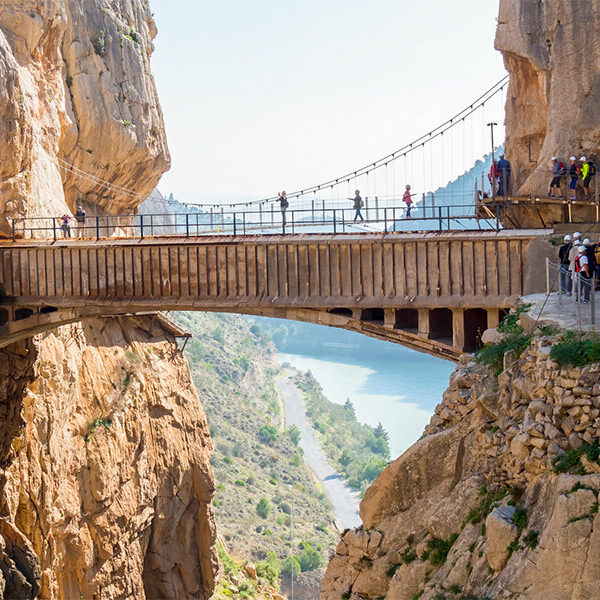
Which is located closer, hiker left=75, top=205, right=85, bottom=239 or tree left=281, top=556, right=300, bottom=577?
hiker left=75, top=205, right=85, bottom=239

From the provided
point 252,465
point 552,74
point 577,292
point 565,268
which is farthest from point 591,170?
point 252,465

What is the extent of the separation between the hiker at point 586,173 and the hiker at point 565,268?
2239mm

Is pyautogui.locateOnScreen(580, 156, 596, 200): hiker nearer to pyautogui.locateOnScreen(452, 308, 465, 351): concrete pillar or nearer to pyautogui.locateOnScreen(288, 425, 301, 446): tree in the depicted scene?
pyautogui.locateOnScreen(452, 308, 465, 351): concrete pillar

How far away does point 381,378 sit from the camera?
132125 millimetres

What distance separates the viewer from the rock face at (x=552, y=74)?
17.8 meters

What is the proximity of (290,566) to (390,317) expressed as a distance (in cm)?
3315

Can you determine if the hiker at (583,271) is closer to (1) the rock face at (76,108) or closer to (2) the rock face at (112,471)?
(1) the rock face at (76,108)

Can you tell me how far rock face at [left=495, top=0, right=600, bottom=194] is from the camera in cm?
1780

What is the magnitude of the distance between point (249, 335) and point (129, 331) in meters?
77.4

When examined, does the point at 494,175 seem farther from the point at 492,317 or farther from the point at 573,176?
the point at 492,317

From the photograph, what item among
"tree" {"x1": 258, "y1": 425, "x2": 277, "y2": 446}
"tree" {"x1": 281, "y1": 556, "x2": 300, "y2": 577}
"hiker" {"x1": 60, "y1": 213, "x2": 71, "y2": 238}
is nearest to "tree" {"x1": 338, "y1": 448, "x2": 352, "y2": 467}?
"tree" {"x1": 258, "y1": 425, "x2": 277, "y2": 446}

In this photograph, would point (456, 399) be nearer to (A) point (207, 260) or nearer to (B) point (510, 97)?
(A) point (207, 260)

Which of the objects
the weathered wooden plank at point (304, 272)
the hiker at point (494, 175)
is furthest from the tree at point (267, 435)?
the weathered wooden plank at point (304, 272)

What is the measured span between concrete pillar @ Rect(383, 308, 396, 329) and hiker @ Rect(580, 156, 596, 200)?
4.28 metres
